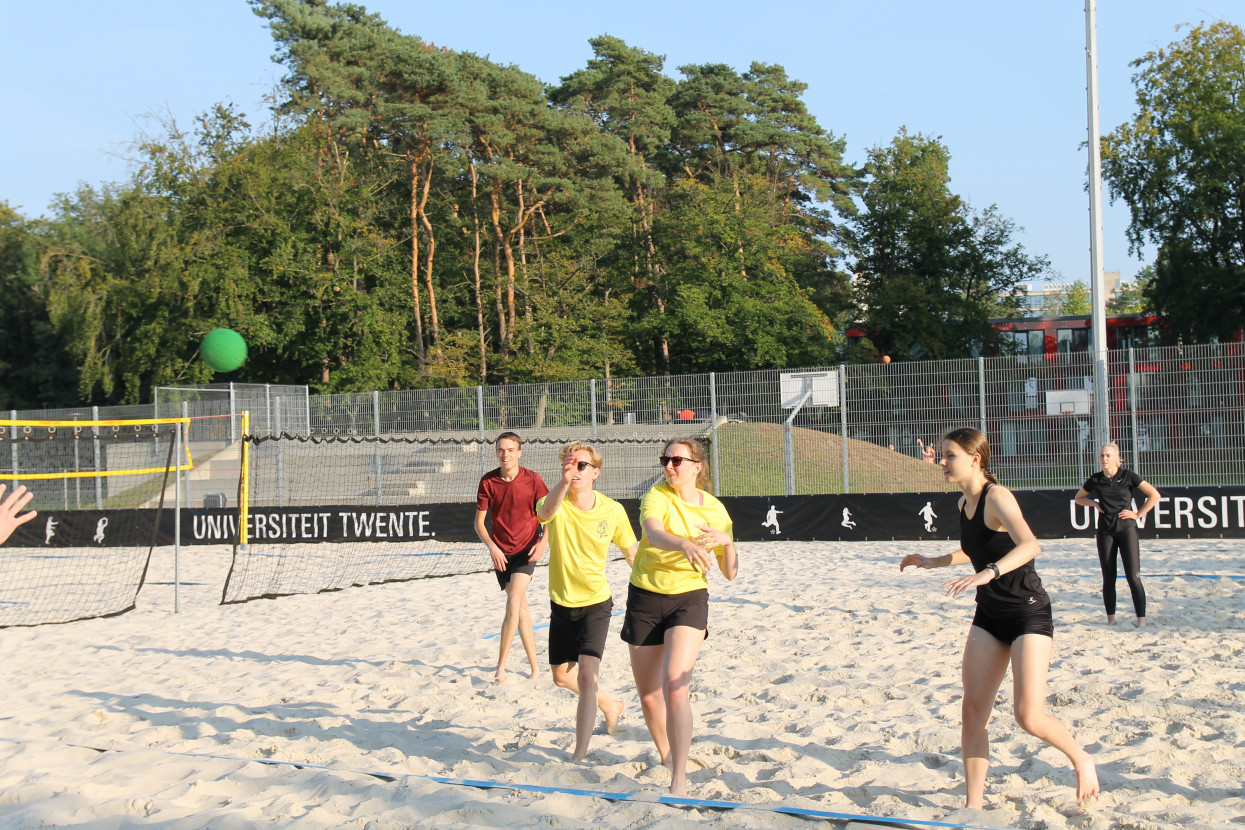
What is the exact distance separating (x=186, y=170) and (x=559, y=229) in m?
12.5

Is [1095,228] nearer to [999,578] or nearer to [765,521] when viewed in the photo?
[765,521]

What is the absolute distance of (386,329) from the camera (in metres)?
31.8

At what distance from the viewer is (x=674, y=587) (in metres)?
4.20

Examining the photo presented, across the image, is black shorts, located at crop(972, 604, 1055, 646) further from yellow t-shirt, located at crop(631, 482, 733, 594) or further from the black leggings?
the black leggings

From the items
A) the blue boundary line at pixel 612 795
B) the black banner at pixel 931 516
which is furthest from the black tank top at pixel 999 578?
the black banner at pixel 931 516

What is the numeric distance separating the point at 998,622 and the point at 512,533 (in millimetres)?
3481

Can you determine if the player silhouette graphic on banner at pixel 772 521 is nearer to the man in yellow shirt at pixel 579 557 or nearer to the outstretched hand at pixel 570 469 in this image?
the man in yellow shirt at pixel 579 557

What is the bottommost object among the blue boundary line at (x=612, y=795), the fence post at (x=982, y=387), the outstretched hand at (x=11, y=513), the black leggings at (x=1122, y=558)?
the blue boundary line at (x=612, y=795)

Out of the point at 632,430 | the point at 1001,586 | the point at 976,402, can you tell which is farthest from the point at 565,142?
the point at 1001,586

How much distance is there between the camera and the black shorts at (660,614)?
4.19m

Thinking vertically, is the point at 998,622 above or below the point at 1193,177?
below

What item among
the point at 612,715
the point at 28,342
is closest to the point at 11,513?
the point at 612,715

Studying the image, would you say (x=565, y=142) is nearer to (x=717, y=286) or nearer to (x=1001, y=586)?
(x=717, y=286)

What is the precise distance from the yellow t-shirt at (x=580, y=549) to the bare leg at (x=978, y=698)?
1.74m
